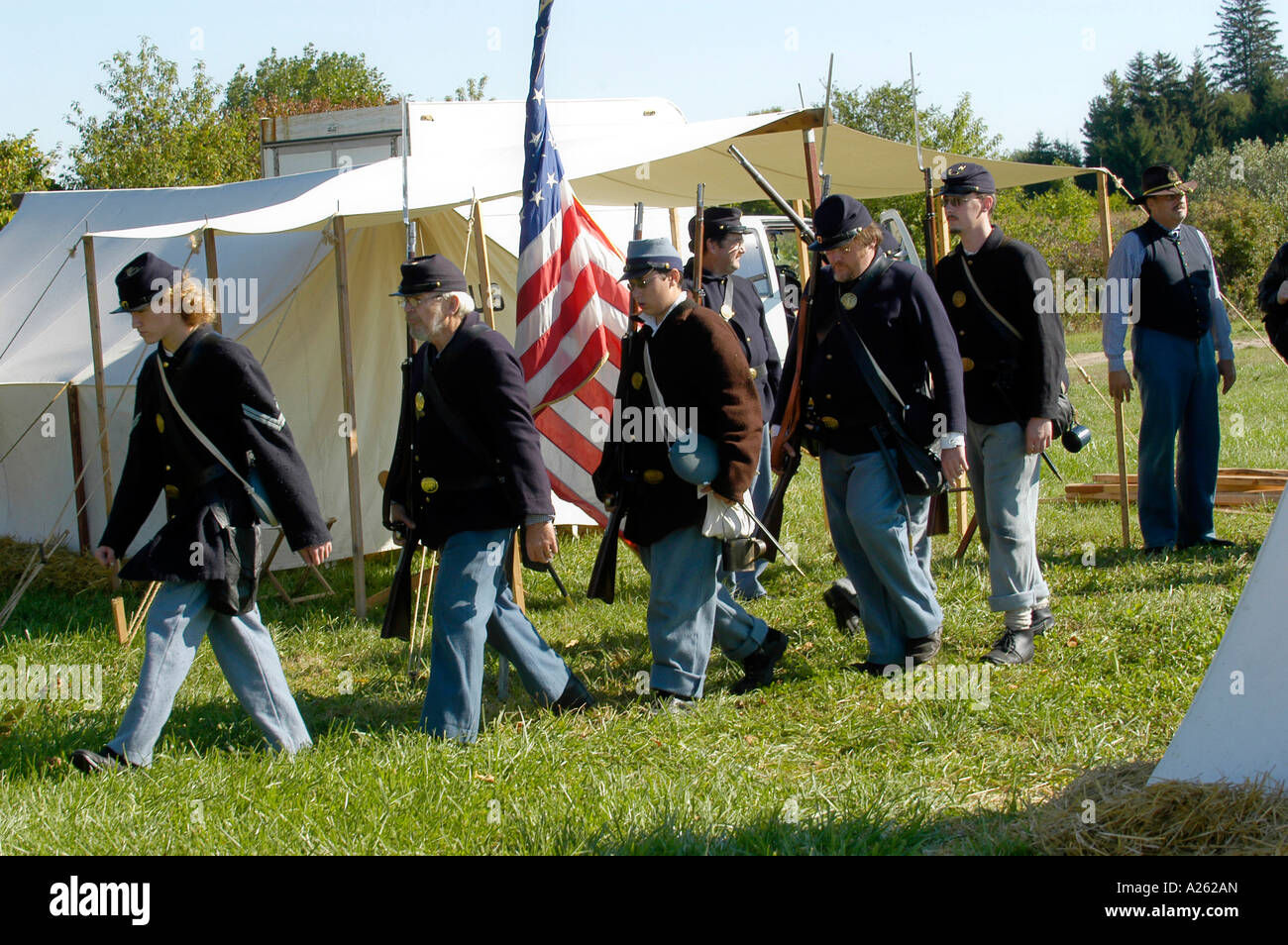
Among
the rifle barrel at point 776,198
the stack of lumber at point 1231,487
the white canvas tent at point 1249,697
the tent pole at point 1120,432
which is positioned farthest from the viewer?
the stack of lumber at point 1231,487

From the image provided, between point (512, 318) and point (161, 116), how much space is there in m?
19.5

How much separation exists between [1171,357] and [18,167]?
14763mm

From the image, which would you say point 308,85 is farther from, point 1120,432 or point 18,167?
point 1120,432

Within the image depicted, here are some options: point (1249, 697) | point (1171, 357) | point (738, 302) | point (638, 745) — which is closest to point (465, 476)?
point (638, 745)

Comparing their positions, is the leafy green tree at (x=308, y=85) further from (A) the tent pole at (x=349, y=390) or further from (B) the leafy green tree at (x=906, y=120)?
(A) the tent pole at (x=349, y=390)

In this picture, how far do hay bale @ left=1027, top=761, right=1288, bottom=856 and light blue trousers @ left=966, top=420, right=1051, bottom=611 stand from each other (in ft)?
6.32

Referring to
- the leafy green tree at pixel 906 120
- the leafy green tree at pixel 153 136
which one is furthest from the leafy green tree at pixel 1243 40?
the leafy green tree at pixel 153 136

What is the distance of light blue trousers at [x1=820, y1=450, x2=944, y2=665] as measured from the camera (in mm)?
5168

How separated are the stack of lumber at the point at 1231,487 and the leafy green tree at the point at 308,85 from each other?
33505mm

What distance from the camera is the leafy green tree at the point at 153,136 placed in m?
25.2

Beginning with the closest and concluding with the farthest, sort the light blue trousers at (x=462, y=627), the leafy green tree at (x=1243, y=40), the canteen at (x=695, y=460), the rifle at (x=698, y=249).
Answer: the light blue trousers at (x=462, y=627)
the canteen at (x=695, y=460)
the rifle at (x=698, y=249)
the leafy green tree at (x=1243, y=40)

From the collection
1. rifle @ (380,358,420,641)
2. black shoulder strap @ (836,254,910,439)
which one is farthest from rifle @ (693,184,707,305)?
rifle @ (380,358,420,641)

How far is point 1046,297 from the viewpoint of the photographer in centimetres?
531
